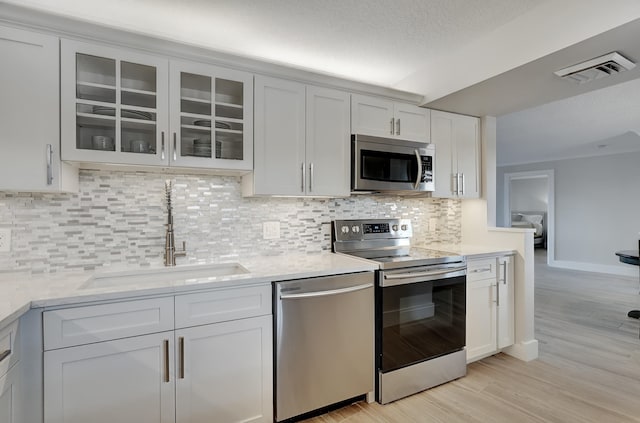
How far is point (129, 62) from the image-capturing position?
1756mm

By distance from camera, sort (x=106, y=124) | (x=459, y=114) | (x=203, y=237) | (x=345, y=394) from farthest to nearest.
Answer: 1. (x=459, y=114)
2. (x=203, y=237)
3. (x=345, y=394)
4. (x=106, y=124)

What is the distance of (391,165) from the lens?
253cm

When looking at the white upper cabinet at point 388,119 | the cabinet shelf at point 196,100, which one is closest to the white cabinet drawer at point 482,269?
the white upper cabinet at point 388,119

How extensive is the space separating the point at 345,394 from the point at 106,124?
2020 mm

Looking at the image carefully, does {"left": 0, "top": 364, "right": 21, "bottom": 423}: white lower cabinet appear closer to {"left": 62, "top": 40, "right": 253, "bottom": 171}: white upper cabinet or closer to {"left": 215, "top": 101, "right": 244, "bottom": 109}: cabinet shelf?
{"left": 62, "top": 40, "right": 253, "bottom": 171}: white upper cabinet

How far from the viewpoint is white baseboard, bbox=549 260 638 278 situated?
5965mm

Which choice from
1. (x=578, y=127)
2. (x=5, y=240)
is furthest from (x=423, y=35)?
(x=578, y=127)

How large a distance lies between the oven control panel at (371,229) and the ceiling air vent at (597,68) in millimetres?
1501

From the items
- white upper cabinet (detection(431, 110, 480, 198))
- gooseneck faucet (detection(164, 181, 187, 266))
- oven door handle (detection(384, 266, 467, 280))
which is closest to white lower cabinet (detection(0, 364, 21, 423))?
gooseneck faucet (detection(164, 181, 187, 266))

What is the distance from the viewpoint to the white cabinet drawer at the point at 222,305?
5.24 ft

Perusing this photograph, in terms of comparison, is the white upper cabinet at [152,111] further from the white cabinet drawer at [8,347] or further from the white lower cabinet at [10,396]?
the white lower cabinet at [10,396]

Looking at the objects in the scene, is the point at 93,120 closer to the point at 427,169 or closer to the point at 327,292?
the point at 327,292

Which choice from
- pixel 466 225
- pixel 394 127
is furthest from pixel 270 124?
pixel 466 225

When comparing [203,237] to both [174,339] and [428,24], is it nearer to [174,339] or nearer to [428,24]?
[174,339]
